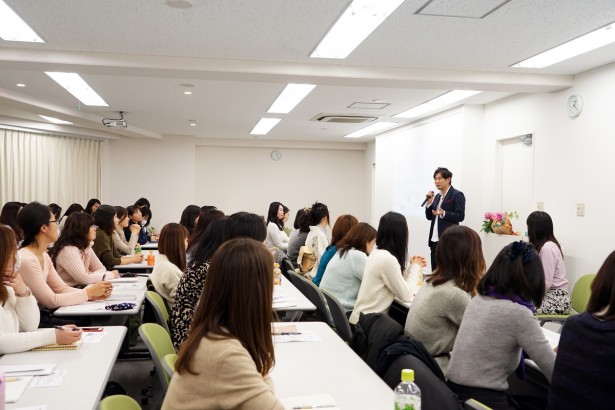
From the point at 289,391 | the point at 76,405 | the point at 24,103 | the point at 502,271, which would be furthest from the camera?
the point at 24,103

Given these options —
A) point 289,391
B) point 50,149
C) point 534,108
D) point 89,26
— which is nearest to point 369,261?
point 289,391

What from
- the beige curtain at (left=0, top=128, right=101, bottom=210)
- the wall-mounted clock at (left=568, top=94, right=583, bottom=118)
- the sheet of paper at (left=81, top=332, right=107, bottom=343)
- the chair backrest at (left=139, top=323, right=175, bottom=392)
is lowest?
the sheet of paper at (left=81, top=332, right=107, bottom=343)

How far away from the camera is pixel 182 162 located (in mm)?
12133

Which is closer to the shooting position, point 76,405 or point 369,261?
point 76,405

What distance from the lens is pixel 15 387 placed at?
2033 millimetres

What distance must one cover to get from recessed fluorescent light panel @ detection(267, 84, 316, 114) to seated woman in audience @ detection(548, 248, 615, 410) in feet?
15.1

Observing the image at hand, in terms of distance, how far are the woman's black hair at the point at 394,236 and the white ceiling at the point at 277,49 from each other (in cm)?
152

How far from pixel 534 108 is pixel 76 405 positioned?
603 centimetres

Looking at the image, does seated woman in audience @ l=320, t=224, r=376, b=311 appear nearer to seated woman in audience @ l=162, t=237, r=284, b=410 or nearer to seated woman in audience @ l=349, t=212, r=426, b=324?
seated woman in audience @ l=349, t=212, r=426, b=324

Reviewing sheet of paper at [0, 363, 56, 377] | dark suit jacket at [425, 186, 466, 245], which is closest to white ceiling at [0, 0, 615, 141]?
dark suit jacket at [425, 186, 466, 245]

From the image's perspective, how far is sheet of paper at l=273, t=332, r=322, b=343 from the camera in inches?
108

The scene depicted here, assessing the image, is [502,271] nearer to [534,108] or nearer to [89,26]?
[89,26]

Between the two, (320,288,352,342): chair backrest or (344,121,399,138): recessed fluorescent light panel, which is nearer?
(320,288,352,342): chair backrest

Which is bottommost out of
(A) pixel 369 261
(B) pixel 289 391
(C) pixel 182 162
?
(B) pixel 289 391
